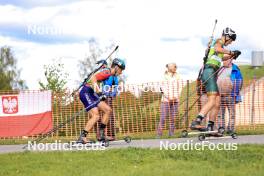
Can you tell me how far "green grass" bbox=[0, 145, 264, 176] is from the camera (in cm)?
769

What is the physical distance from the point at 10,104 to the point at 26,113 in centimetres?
59

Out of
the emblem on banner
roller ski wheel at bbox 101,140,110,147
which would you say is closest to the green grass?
roller ski wheel at bbox 101,140,110,147

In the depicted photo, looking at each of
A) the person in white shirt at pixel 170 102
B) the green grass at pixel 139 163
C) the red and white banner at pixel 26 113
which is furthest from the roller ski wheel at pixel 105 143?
the red and white banner at pixel 26 113

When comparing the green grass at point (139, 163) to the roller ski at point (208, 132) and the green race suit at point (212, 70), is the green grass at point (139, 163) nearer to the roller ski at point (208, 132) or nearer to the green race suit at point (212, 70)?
the roller ski at point (208, 132)

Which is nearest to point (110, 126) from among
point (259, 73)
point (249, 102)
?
point (249, 102)

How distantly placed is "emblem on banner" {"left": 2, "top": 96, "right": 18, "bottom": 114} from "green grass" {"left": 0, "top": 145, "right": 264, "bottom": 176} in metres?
8.08

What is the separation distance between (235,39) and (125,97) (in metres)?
6.11

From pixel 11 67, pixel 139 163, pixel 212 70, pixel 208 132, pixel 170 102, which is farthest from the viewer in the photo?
pixel 11 67

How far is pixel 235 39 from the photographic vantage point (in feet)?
38.1

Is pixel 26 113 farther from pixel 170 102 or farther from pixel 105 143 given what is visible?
pixel 105 143

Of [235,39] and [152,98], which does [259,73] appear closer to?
[152,98]

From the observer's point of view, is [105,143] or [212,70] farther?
[212,70]

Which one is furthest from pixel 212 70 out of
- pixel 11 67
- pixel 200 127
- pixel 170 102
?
pixel 11 67

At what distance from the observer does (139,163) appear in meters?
8.44
